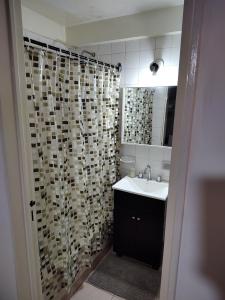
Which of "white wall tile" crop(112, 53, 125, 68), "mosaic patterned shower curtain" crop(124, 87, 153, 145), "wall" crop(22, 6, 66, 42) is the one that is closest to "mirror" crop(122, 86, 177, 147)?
"mosaic patterned shower curtain" crop(124, 87, 153, 145)

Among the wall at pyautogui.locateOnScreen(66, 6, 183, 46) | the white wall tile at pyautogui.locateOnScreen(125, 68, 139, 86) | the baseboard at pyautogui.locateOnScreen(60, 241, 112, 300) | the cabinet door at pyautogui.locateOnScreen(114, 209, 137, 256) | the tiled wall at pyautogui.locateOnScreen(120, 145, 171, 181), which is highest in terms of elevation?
the wall at pyautogui.locateOnScreen(66, 6, 183, 46)

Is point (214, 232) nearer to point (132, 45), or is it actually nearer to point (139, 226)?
point (139, 226)

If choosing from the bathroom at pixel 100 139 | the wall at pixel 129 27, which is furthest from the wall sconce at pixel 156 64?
the wall at pixel 129 27

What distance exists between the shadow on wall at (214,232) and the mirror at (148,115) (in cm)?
138

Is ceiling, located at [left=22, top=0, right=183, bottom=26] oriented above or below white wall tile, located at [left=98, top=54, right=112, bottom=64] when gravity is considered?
above

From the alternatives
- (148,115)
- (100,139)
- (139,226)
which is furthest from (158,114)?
(139,226)

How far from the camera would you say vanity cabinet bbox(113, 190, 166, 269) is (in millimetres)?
1819

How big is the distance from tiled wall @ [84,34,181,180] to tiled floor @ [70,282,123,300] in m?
1.20

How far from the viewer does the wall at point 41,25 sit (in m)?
1.76

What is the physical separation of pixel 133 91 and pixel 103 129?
0.57 metres

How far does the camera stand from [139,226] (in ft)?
6.31

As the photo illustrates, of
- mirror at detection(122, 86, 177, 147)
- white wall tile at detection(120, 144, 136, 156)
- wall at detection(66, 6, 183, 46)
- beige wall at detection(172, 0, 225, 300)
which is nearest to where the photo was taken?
beige wall at detection(172, 0, 225, 300)

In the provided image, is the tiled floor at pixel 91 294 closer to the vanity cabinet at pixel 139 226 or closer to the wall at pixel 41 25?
the vanity cabinet at pixel 139 226

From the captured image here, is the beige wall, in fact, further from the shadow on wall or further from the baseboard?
the baseboard
